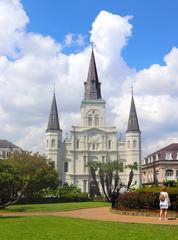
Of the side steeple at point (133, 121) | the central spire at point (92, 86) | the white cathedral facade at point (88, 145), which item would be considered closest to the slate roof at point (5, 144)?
the white cathedral facade at point (88, 145)

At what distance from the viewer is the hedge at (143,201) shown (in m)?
24.4

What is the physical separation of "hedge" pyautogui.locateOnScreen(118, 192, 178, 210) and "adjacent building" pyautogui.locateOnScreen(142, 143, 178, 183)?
2809 inches

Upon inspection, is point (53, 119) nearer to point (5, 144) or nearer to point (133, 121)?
point (5, 144)

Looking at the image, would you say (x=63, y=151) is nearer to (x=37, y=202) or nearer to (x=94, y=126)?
(x=94, y=126)

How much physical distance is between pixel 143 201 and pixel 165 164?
7560 centimetres

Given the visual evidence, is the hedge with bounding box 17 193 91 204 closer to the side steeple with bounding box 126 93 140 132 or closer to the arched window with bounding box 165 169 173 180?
the side steeple with bounding box 126 93 140 132

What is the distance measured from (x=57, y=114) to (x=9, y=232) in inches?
3358

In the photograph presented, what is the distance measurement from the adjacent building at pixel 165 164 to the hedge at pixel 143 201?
71.4 metres

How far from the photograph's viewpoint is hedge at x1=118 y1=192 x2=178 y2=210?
24.4 m

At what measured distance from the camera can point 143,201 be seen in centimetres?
2539

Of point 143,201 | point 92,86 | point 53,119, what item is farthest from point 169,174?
point 143,201

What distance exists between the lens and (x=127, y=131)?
99.4 meters

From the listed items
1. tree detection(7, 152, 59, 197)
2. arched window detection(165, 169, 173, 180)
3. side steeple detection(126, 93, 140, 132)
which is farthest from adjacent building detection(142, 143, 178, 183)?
tree detection(7, 152, 59, 197)

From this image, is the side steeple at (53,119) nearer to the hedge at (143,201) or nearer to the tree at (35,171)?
the tree at (35,171)
